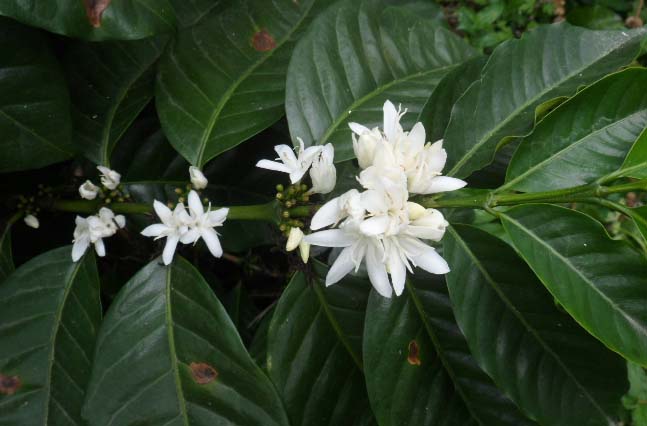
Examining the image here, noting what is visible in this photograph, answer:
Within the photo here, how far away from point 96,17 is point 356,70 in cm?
55

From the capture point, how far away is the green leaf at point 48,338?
3.98ft

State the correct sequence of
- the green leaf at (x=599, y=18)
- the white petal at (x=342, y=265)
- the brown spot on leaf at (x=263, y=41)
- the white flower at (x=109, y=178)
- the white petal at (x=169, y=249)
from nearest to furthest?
the white petal at (x=342, y=265), the white petal at (x=169, y=249), the white flower at (x=109, y=178), the brown spot on leaf at (x=263, y=41), the green leaf at (x=599, y=18)

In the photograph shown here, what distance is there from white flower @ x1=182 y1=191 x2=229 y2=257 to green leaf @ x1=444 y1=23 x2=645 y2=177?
450 mm

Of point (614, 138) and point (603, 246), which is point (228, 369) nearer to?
point (603, 246)

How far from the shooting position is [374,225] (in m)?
0.87

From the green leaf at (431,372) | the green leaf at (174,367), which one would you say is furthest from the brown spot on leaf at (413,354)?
the green leaf at (174,367)

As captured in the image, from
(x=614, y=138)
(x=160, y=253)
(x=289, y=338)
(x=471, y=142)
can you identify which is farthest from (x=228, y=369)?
(x=614, y=138)

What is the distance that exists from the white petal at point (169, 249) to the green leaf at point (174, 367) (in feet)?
0.25

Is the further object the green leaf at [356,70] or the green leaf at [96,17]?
the green leaf at [356,70]

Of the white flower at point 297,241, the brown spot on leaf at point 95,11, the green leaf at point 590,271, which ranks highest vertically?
the brown spot on leaf at point 95,11

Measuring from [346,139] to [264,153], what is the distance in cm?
38

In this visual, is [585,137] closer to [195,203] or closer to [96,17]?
[195,203]

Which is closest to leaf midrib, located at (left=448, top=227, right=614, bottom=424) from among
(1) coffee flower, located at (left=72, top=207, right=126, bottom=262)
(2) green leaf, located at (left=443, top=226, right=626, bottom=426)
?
(2) green leaf, located at (left=443, top=226, right=626, bottom=426)

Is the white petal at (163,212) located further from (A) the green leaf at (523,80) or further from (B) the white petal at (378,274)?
(A) the green leaf at (523,80)
